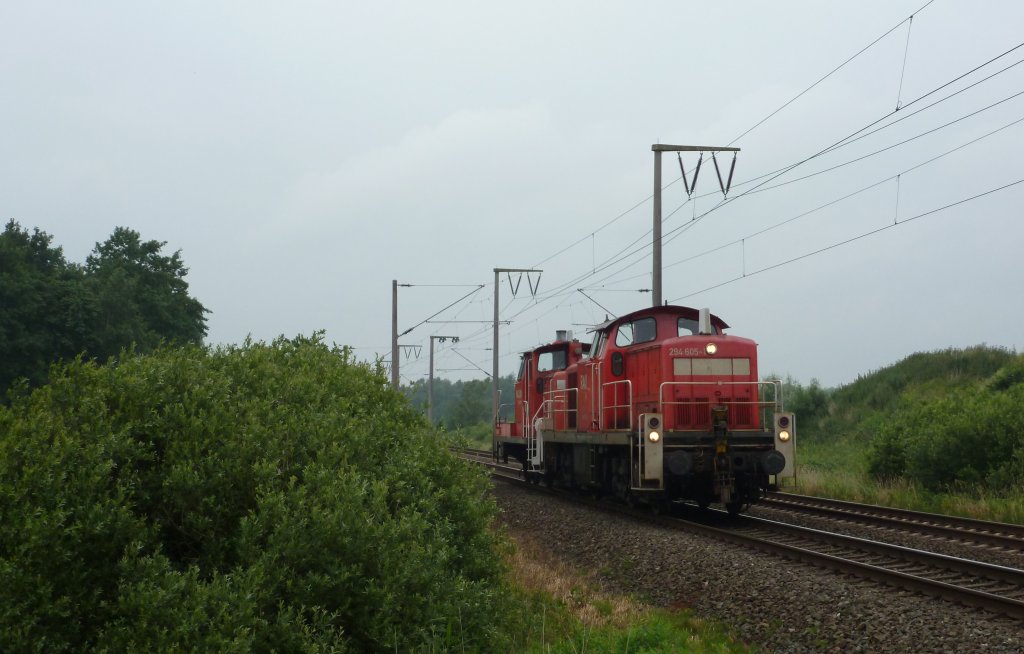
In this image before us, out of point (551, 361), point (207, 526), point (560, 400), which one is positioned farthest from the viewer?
point (551, 361)

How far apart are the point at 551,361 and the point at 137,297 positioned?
145 ft

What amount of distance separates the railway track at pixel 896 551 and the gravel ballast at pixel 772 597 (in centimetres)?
18

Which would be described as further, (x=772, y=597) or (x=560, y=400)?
(x=560, y=400)

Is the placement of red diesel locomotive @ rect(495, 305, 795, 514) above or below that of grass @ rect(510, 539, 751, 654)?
above

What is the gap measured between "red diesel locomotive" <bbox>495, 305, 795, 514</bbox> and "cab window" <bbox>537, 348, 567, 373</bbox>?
9.56 ft

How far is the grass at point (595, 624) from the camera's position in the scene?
267 inches

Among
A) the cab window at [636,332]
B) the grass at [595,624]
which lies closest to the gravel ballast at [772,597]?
the grass at [595,624]

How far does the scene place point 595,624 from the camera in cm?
764

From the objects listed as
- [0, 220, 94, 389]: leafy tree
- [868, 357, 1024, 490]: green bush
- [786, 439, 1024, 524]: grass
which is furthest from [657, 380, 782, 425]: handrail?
[0, 220, 94, 389]: leafy tree

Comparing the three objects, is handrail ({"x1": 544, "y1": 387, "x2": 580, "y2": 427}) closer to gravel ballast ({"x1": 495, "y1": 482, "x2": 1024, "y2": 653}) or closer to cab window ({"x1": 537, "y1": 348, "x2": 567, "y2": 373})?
cab window ({"x1": 537, "y1": 348, "x2": 567, "y2": 373})

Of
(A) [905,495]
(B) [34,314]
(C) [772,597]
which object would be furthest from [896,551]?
(B) [34,314]

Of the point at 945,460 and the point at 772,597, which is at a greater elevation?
the point at 945,460

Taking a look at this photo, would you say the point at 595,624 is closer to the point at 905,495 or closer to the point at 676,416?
the point at 676,416

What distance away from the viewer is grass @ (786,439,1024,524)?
14.3 m
